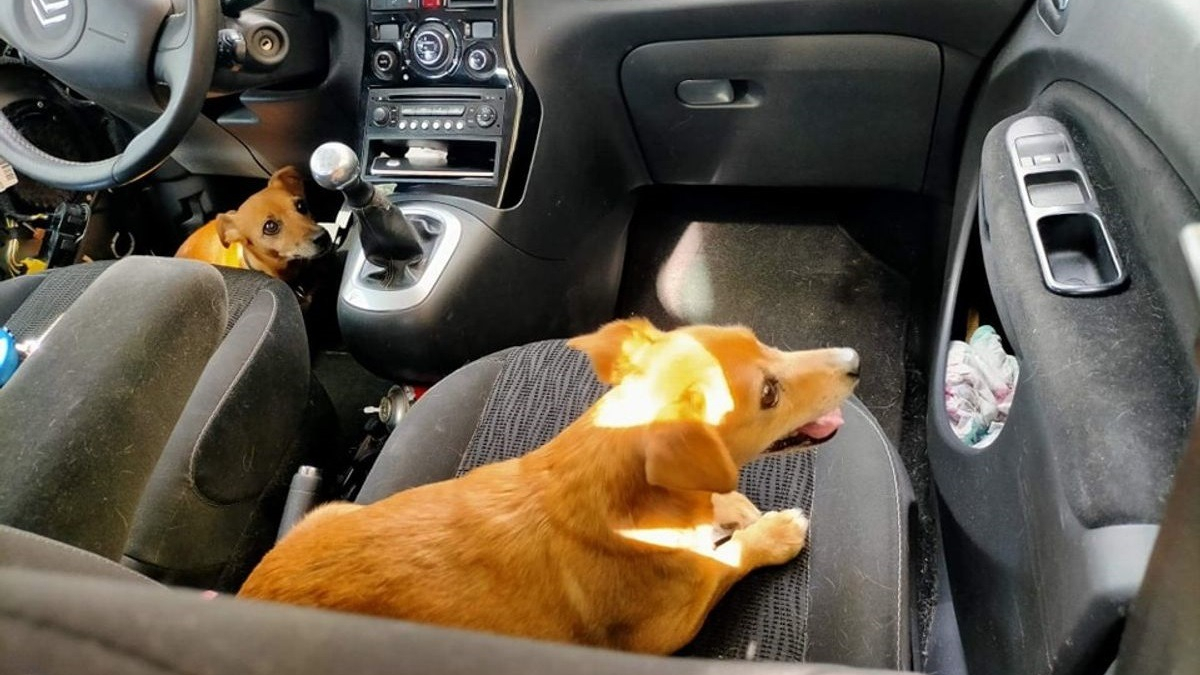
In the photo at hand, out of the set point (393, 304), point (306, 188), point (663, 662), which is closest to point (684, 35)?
point (393, 304)

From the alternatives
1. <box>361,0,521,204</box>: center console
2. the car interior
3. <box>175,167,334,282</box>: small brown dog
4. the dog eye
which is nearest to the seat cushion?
the car interior

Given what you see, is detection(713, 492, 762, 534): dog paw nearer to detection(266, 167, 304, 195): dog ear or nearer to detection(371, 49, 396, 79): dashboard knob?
detection(371, 49, 396, 79): dashboard knob

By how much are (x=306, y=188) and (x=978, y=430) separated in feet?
6.84

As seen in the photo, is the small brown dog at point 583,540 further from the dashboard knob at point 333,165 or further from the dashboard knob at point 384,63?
the dashboard knob at point 384,63

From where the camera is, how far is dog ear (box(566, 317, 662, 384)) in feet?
4.96

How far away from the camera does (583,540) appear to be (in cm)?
138

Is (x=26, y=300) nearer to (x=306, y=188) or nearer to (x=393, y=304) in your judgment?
(x=393, y=304)

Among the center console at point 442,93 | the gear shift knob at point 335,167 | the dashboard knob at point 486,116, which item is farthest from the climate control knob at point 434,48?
the gear shift knob at point 335,167

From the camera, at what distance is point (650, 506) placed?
1.38 meters

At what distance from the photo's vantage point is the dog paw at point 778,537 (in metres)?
1.38

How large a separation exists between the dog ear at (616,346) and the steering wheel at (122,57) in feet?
2.46

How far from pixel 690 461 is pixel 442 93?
1217 mm

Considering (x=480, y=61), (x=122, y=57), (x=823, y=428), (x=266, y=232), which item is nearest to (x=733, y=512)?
(x=823, y=428)

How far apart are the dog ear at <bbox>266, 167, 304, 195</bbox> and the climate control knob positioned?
727 millimetres
